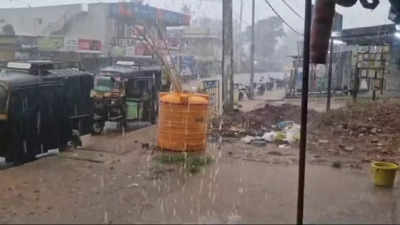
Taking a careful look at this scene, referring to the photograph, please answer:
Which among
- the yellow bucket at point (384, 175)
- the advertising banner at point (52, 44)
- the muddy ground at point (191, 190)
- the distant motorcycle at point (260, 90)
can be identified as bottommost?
the distant motorcycle at point (260, 90)

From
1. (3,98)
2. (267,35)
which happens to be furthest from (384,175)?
(267,35)

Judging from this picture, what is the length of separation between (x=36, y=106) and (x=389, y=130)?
876 cm

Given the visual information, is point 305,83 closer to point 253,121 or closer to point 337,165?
point 337,165

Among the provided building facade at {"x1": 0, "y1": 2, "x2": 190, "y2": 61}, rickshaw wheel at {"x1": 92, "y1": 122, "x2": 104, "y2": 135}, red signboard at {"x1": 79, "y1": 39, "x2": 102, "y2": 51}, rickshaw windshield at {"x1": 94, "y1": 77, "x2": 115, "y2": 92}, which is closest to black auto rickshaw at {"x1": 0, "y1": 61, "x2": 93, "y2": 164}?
rickshaw wheel at {"x1": 92, "y1": 122, "x2": 104, "y2": 135}

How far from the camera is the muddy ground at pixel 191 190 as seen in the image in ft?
18.9

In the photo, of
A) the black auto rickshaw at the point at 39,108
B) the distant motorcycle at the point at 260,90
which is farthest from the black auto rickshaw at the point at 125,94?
the distant motorcycle at the point at 260,90

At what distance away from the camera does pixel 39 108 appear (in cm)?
909

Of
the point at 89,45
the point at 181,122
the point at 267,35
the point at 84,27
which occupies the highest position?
the point at 267,35

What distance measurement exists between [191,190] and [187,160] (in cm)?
198

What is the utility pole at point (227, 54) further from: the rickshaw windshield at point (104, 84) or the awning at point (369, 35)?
the awning at point (369, 35)

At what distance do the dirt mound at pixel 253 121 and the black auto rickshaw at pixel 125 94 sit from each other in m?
2.51

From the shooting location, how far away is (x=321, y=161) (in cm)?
909

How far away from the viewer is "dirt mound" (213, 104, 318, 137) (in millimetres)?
12641

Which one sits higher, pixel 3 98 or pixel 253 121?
pixel 3 98
